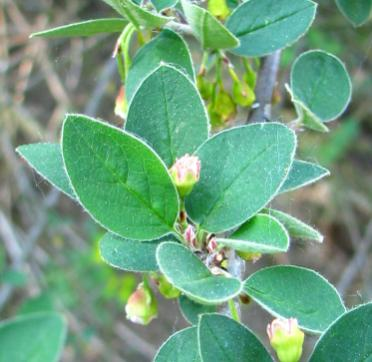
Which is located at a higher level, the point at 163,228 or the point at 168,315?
the point at 163,228

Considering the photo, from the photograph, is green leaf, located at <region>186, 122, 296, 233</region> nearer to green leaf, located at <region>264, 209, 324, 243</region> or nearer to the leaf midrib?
green leaf, located at <region>264, 209, 324, 243</region>

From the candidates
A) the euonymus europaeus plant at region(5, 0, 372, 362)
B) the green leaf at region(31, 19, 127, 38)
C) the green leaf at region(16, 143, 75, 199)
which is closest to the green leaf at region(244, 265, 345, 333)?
the euonymus europaeus plant at region(5, 0, 372, 362)

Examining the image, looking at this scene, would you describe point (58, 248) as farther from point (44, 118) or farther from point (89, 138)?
point (89, 138)

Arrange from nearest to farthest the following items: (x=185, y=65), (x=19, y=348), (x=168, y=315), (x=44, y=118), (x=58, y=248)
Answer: (x=185, y=65), (x=19, y=348), (x=58, y=248), (x=168, y=315), (x=44, y=118)

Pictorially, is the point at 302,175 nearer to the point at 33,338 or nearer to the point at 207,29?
the point at 207,29

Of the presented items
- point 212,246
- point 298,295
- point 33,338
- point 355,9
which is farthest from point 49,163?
point 33,338

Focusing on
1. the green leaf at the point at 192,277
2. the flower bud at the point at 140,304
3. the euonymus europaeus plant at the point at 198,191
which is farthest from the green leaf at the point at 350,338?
the flower bud at the point at 140,304

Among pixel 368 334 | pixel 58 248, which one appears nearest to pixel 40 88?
pixel 58 248
